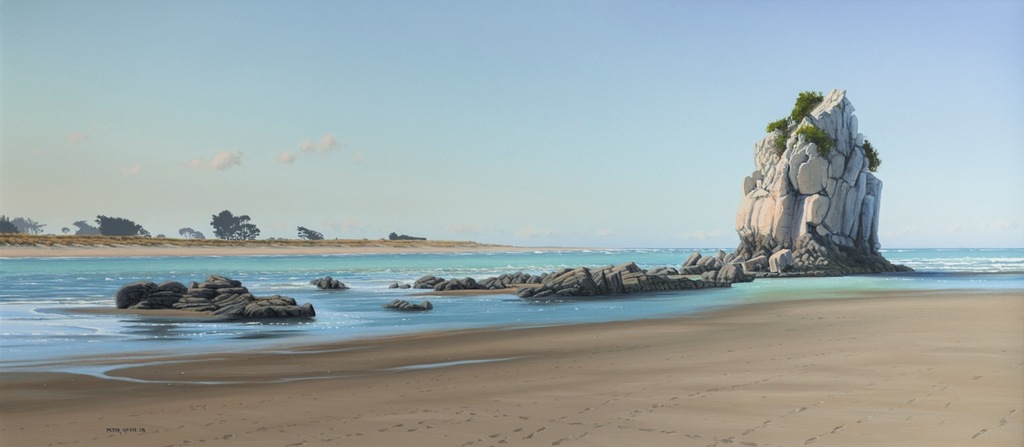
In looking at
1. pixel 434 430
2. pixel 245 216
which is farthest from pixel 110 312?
pixel 245 216


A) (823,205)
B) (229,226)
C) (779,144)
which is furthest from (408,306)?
(229,226)

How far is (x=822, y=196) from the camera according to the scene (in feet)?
230

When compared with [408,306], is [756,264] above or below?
above

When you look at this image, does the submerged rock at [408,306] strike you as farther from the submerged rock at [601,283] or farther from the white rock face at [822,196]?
the white rock face at [822,196]

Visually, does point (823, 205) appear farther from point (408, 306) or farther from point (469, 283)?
point (408, 306)

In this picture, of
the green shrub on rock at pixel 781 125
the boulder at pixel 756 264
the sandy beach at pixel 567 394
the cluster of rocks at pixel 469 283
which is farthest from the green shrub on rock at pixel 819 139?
the sandy beach at pixel 567 394

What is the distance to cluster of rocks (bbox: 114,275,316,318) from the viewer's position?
29547 millimetres

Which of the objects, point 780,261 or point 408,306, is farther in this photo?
point 780,261

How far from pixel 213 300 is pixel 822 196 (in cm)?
5511

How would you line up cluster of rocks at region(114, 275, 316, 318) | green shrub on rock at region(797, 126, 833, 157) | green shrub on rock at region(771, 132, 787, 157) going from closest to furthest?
1. cluster of rocks at region(114, 275, 316, 318)
2. green shrub on rock at region(797, 126, 833, 157)
3. green shrub on rock at region(771, 132, 787, 157)

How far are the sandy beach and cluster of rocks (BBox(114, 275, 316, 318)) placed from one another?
10.3m
